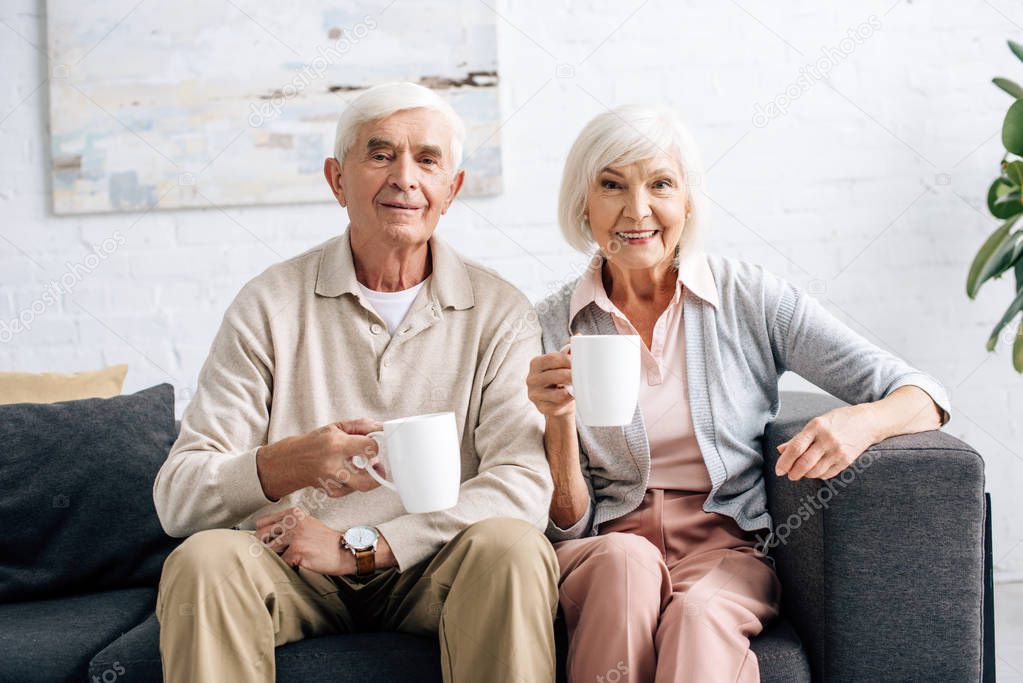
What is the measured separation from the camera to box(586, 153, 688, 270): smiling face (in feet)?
5.40

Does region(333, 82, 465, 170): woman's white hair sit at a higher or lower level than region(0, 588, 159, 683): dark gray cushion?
higher

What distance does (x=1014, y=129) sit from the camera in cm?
214

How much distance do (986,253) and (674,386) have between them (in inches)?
39.6

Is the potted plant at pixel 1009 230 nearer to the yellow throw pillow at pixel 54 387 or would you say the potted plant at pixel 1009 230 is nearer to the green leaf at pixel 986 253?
the green leaf at pixel 986 253

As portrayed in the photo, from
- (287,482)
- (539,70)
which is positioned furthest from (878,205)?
(287,482)

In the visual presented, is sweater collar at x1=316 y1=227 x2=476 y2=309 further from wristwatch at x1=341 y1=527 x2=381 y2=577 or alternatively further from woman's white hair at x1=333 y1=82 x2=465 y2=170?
wristwatch at x1=341 y1=527 x2=381 y2=577

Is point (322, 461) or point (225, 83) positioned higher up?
point (225, 83)

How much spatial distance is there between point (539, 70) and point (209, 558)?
1.58 meters

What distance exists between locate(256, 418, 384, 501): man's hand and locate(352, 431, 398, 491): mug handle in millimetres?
12

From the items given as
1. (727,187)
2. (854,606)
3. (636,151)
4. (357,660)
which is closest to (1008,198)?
(727,187)

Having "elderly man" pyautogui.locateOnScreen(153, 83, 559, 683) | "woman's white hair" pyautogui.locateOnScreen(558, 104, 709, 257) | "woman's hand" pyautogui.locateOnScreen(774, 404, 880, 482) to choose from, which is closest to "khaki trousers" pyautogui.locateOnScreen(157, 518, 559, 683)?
"elderly man" pyautogui.locateOnScreen(153, 83, 559, 683)

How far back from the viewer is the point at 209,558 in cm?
133

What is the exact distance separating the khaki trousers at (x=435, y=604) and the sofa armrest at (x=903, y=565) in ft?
1.37

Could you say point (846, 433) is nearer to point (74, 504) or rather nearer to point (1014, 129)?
point (1014, 129)
